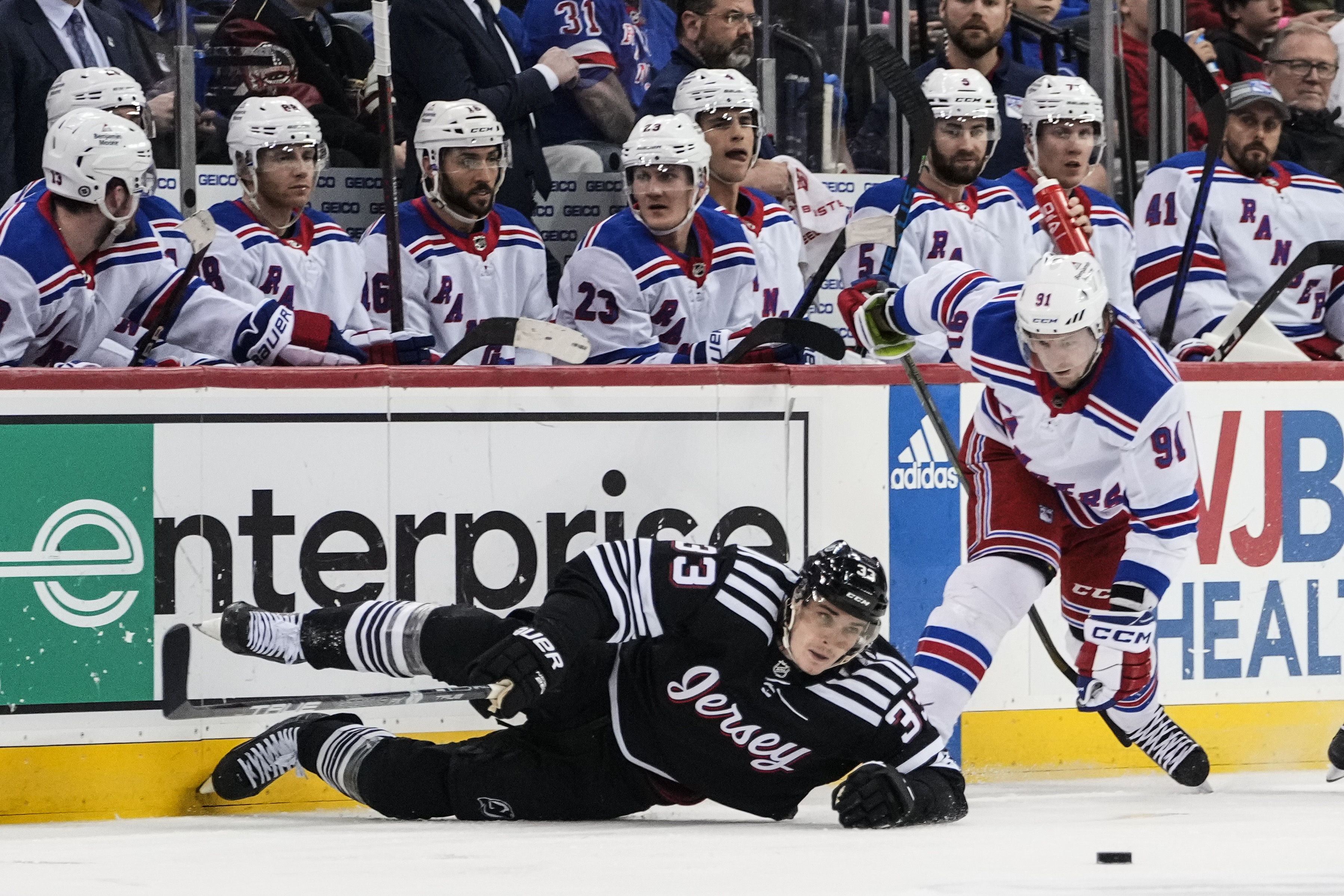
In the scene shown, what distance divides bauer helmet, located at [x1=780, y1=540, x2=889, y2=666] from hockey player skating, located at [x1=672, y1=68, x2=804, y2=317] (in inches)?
72.1

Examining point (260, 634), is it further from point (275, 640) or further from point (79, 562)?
point (79, 562)

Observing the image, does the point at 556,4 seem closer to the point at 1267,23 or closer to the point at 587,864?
the point at 1267,23

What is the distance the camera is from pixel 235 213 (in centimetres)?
505

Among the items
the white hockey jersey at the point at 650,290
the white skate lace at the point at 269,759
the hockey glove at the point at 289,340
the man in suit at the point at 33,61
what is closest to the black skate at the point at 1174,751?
the white hockey jersey at the point at 650,290

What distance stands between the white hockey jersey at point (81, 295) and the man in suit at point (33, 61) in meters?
0.45

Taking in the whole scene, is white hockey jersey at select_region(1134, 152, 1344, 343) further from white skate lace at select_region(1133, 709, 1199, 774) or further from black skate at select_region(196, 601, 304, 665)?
black skate at select_region(196, 601, 304, 665)

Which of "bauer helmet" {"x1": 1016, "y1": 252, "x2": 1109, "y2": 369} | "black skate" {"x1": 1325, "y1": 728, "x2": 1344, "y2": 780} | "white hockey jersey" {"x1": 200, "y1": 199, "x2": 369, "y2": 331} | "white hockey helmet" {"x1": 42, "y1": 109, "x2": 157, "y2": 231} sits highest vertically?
"white hockey helmet" {"x1": 42, "y1": 109, "x2": 157, "y2": 231}

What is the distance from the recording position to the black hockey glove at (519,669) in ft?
11.4

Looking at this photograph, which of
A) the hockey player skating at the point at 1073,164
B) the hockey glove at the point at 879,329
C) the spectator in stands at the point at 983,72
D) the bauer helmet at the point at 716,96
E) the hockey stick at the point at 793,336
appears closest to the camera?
the hockey glove at the point at 879,329

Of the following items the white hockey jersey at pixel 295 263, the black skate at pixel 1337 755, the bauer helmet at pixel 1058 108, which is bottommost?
the black skate at pixel 1337 755

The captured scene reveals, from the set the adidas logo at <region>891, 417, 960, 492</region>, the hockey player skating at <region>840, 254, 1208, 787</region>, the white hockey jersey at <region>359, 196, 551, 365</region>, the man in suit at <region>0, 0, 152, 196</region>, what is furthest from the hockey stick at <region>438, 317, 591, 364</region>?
the man in suit at <region>0, 0, 152, 196</region>

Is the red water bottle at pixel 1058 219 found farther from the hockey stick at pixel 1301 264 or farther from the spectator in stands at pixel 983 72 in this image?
the spectator in stands at pixel 983 72

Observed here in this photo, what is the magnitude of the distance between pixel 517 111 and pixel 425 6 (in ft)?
1.19

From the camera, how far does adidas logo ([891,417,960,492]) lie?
4.68m
